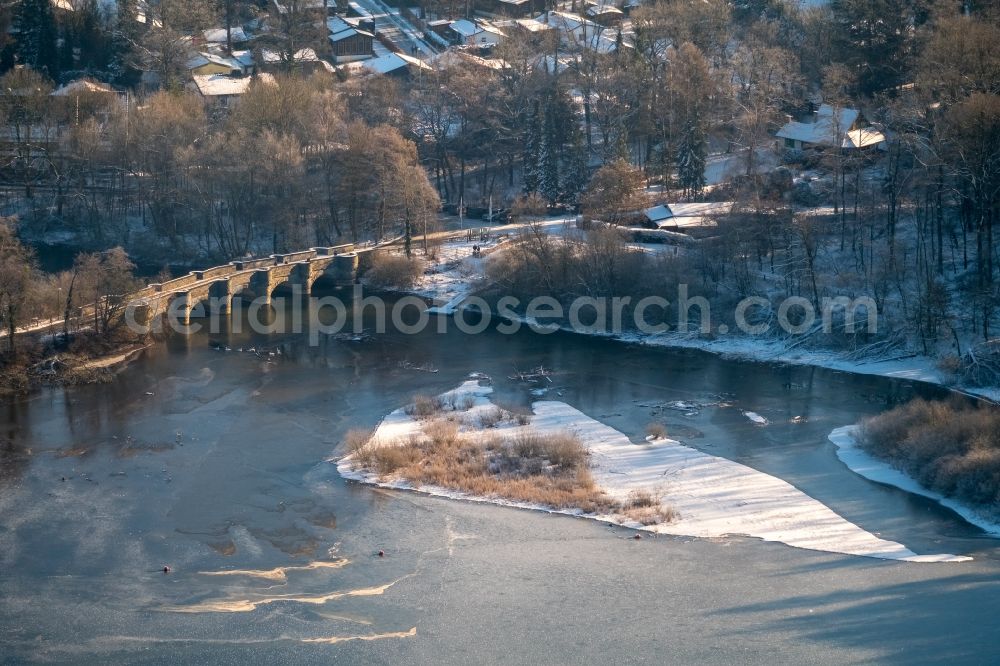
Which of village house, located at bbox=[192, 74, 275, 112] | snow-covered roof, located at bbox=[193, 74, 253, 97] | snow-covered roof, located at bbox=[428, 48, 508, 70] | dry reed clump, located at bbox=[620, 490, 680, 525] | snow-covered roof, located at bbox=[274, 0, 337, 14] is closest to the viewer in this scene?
dry reed clump, located at bbox=[620, 490, 680, 525]

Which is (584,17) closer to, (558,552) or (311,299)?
(311,299)

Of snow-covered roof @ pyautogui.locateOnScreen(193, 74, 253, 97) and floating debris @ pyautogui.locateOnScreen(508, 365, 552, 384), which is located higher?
snow-covered roof @ pyautogui.locateOnScreen(193, 74, 253, 97)

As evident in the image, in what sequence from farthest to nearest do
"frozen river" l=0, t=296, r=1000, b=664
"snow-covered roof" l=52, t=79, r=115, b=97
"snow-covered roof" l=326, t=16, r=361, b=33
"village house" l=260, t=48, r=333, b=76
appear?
1. "snow-covered roof" l=326, t=16, r=361, b=33
2. "village house" l=260, t=48, r=333, b=76
3. "snow-covered roof" l=52, t=79, r=115, b=97
4. "frozen river" l=0, t=296, r=1000, b=664

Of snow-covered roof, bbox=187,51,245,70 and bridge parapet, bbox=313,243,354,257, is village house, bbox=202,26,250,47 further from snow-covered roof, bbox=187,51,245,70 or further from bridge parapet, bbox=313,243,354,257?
bridge parapet, bbox=313,243,354,257

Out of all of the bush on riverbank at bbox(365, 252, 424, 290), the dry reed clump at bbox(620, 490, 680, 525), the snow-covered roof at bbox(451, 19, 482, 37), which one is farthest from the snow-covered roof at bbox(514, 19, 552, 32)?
the dry reed clump at bbox(620, 490, 680, 525)

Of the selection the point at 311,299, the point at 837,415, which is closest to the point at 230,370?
the point at 311,299

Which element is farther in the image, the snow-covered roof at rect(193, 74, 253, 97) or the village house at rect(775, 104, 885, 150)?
the snow-covered roof at rect(193, 74, 253, 97)

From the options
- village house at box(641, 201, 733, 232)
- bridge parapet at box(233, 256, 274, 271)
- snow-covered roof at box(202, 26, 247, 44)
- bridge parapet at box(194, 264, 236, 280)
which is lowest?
bridge parapet at box(194, 264, 236, 280)
